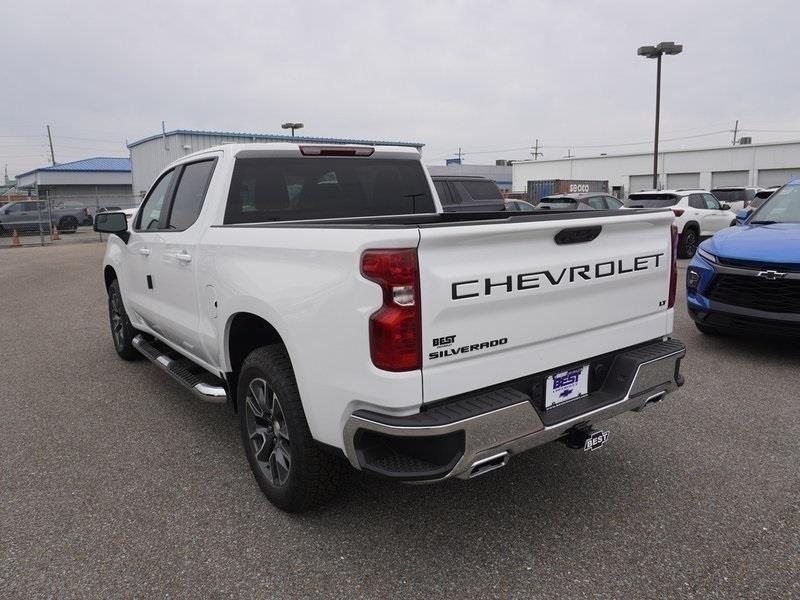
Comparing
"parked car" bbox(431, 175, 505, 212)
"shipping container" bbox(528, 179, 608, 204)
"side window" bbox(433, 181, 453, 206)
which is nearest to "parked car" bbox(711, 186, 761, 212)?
"shipping container" bbox(528, 179, 608, 204)

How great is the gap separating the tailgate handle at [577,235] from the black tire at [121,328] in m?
4.33

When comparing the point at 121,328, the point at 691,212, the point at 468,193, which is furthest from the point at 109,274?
the point at 691,212

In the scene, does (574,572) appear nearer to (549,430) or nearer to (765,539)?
(549,430)

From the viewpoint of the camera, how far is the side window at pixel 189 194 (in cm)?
401

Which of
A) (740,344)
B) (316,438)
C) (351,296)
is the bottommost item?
(740,344)

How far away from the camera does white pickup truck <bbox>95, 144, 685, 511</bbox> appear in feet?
7.78

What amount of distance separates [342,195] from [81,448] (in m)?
2.41

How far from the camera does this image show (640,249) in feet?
10.4

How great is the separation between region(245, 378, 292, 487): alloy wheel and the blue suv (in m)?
4.50

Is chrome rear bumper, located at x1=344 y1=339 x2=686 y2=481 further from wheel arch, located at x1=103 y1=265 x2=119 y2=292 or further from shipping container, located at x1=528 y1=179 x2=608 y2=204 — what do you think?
shipping container, located at x1=528 y1=179 x2=608 y2=204

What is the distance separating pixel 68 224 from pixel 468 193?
24.3 m

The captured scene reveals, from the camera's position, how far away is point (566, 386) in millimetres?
2898

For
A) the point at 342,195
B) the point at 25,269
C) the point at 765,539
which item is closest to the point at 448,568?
the point at 765,539

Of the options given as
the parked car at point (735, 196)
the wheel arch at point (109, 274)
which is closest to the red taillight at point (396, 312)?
the wheel arch at point (109, 274)
